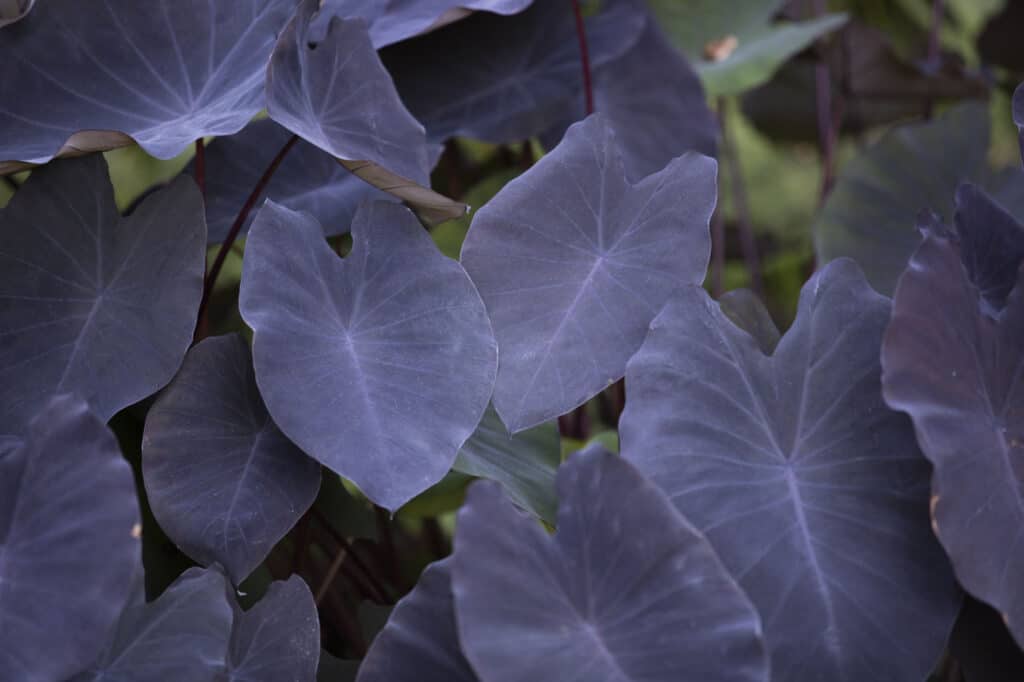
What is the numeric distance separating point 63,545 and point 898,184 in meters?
1.15

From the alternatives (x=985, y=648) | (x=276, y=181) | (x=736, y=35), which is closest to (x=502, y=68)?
(x=276, y=181)

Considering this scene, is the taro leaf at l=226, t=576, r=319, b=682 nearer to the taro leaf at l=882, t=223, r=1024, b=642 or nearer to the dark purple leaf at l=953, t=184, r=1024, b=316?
the taro leaf at l=882, t=223, r=1024, b=642

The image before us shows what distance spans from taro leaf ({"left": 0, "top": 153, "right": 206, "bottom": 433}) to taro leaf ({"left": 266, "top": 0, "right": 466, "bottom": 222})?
0.13 m

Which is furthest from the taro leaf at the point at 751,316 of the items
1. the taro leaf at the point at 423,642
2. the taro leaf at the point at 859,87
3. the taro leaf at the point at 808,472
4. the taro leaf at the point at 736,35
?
the taro leaf at the point at 859,87

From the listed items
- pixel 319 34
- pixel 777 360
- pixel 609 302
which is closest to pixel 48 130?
pixel 319 34

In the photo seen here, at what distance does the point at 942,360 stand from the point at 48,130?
782mm

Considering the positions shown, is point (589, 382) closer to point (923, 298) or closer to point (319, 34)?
point (923, 298)

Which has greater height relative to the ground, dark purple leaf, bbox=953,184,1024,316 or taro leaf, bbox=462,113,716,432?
taro leaf, bbox=462,113,716,432

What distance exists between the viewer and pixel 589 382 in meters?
0.76

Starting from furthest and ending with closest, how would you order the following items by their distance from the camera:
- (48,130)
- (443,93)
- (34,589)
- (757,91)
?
(757,91) → (443,93) → (48,130) → (34,589)

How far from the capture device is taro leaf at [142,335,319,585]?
722mm

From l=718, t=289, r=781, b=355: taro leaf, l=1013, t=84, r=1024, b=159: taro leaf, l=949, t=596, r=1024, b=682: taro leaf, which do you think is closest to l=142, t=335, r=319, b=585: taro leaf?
l=718, t=289, r=781, b=355: taro leaf

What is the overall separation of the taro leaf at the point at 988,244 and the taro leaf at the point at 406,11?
0.45 m

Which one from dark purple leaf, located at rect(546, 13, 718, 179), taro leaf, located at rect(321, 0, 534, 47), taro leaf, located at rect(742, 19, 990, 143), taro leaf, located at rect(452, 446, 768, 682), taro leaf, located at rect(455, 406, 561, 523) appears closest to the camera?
taro leaf, located at rect(452, 446, 768, 682)
